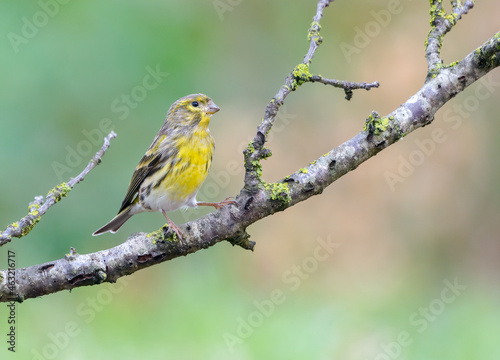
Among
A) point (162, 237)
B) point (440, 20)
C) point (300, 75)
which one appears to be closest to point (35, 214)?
point (162, 237)

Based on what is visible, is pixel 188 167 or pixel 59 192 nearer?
pixel 59 192

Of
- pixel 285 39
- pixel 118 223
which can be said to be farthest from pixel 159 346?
pixel 285 39

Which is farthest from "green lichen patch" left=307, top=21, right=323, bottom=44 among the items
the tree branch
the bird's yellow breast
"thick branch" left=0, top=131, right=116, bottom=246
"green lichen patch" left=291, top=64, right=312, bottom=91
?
the bird's yellow breast

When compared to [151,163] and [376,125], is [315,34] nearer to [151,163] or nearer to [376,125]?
[376,125]

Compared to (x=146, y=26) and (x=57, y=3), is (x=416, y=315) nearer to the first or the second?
(x=146, y=26)

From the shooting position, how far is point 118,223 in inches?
192

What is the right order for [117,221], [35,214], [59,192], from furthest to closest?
[117,221], [59,192], [35,214]

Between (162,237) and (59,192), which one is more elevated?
(59,192)

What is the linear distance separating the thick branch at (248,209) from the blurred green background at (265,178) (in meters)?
2.68

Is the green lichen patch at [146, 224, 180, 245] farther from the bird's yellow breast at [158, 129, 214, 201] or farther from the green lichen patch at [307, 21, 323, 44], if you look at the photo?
the bird's yellow breast at [158, 129, 214, 201]

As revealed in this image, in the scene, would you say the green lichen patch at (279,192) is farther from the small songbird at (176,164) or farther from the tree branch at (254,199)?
the small songbird at (176,164)

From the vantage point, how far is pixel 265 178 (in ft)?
24.3

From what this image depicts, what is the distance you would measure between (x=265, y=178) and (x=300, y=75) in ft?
13.8

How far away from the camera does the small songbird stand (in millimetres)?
4457
